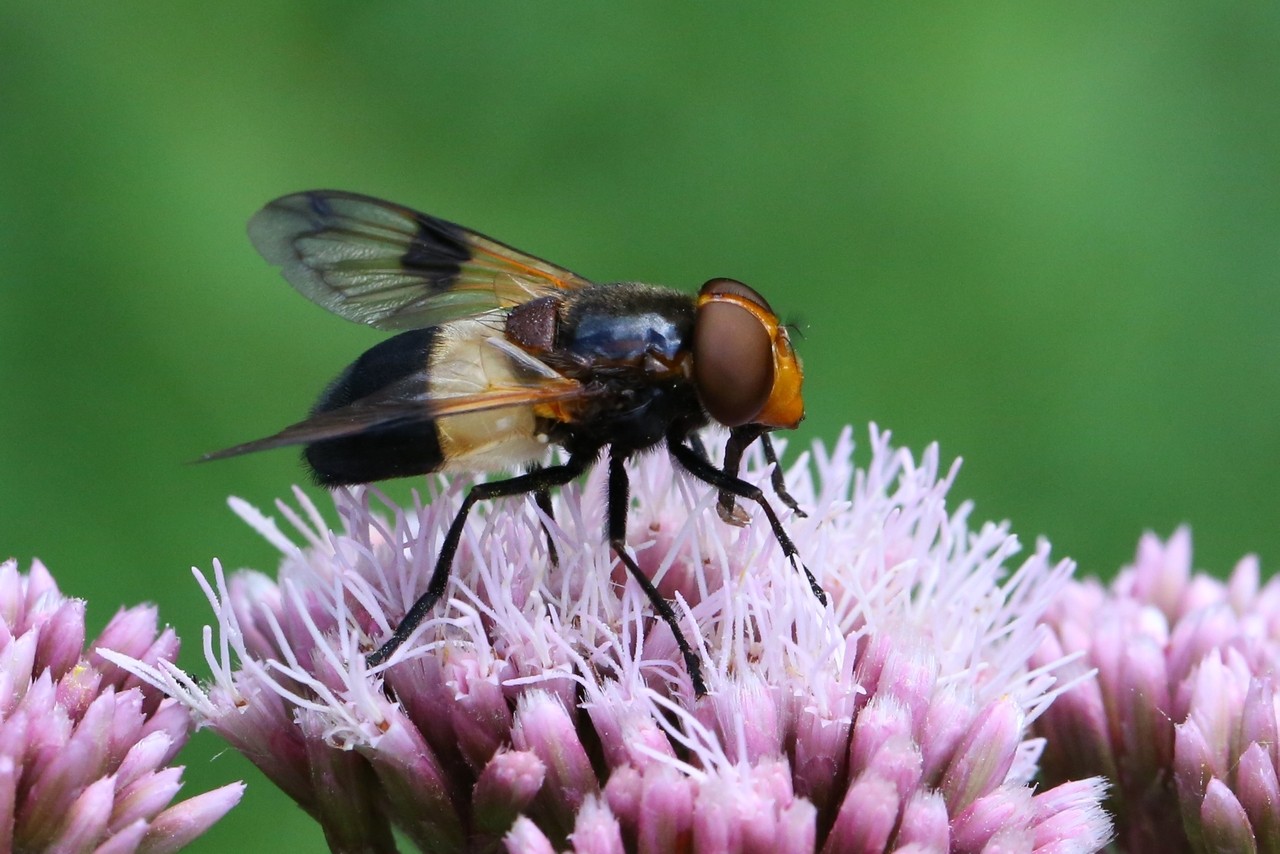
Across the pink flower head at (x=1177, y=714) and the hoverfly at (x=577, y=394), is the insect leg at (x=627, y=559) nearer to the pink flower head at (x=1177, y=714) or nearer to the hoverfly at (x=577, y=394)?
the hoverfly at (x=577, y=394)

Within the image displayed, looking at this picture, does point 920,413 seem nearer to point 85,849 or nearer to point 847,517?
point 847,517

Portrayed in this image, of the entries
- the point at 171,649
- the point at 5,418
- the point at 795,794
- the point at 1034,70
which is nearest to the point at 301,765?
the point at 171,649

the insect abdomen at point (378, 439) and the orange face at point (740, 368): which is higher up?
the orange face at point (740, 368)

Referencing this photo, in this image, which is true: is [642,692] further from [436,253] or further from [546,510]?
[436,253]

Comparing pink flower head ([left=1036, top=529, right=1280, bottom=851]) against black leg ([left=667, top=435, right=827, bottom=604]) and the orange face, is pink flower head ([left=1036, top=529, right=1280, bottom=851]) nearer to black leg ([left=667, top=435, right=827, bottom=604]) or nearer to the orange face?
black leg ([left=667, top=435, right=827, bottom=604])

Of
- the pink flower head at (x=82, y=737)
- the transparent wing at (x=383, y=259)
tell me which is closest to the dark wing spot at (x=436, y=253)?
the transparent wing at (x=383, y=259)

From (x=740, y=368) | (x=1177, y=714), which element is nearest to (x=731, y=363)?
(x=740, y=368)
